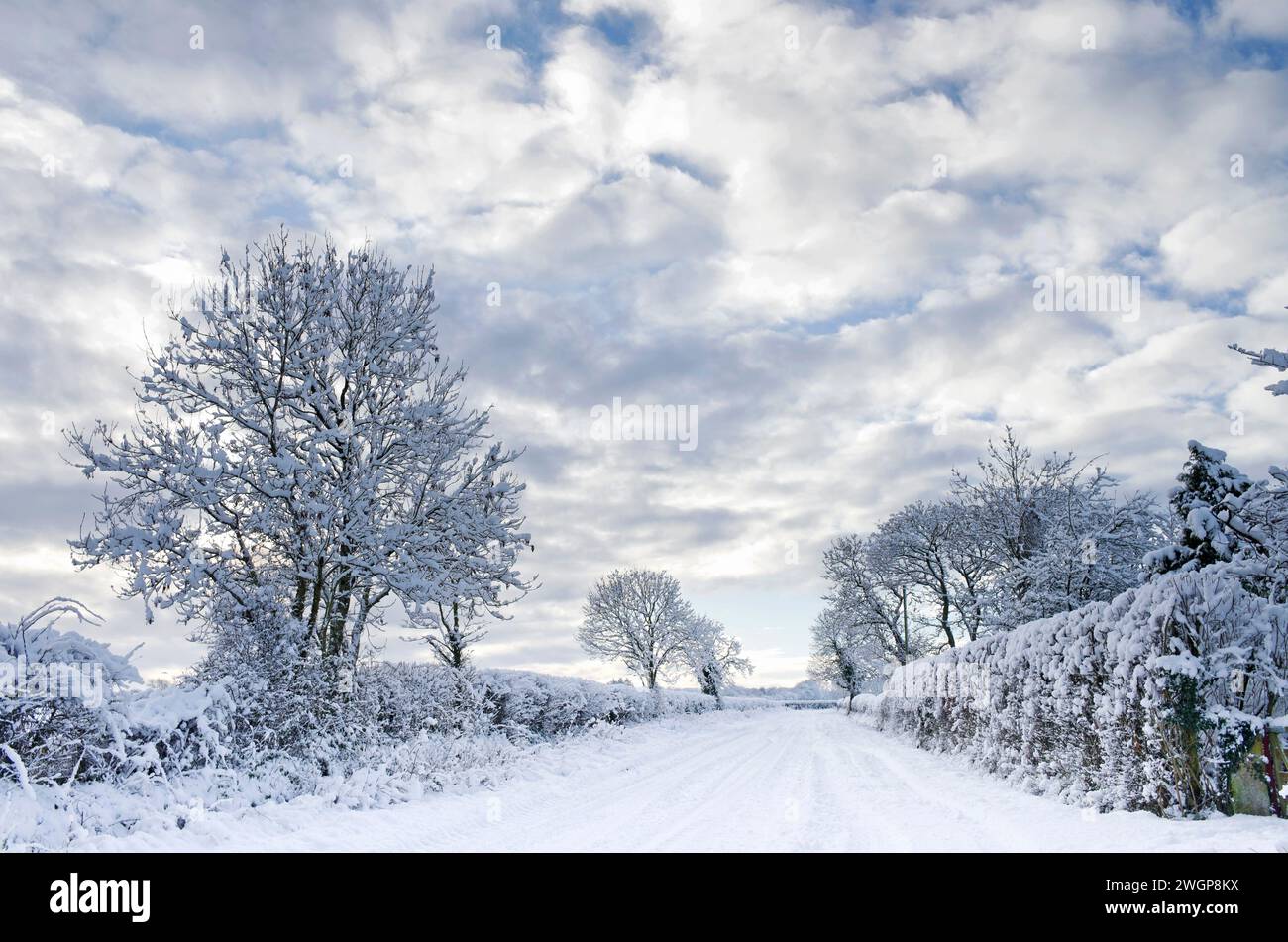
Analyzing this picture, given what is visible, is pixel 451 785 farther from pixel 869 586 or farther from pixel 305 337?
pixel 869 586

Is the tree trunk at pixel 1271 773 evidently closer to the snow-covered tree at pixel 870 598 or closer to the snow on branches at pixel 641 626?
the snow-covered tree at pixel 870 598

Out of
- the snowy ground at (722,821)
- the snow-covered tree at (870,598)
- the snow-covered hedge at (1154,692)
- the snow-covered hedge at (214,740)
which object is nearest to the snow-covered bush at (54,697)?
the snow-covered hedge at (214,740)

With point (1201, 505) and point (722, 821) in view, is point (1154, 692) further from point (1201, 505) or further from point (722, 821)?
point (722, 821)

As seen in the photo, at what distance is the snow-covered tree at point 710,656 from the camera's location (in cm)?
5784

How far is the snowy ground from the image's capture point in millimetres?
6430

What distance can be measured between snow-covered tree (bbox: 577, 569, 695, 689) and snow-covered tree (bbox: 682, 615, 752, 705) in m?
1.99

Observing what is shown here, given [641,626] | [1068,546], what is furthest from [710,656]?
[1068,546]

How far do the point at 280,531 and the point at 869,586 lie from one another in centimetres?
3521

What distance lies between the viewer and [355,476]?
44.7ft

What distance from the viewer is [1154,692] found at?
24.7 ft

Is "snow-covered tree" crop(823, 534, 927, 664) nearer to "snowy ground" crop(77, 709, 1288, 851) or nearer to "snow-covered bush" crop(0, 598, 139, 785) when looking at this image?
"snowy ground" crop(77, 709, 1288, 851)

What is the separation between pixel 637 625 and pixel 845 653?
1877 cm
